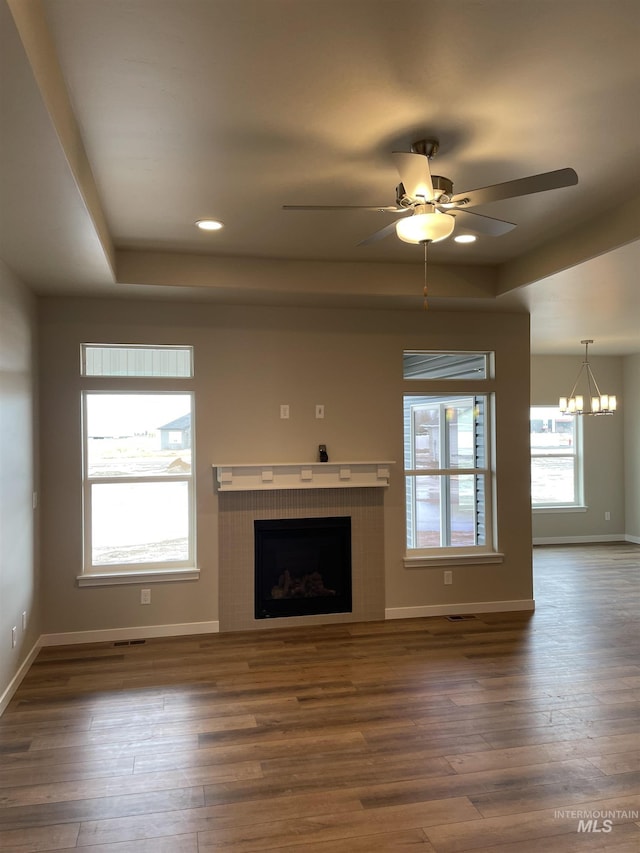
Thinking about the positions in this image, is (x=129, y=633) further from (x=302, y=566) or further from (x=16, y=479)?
(x=16, y=479)

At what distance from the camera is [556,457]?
8711mm

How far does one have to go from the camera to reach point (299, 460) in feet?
16.3

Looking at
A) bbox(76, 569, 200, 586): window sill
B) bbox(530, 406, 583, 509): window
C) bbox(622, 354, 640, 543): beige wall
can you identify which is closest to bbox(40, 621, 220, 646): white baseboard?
bbox(76, 569, 200, 586): window sill

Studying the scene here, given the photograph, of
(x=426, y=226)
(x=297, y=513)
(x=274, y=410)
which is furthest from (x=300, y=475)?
(x=426, y=226)

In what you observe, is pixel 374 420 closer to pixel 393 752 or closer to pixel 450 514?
pixel 450 514

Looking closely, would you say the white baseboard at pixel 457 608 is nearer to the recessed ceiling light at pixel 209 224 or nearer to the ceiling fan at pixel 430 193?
the recessed ceiling light at pixel 209 224

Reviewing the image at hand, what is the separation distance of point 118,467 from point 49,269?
1.61 metres

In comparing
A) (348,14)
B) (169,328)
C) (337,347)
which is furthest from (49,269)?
(348,14)

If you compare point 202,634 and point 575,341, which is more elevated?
point 575,341

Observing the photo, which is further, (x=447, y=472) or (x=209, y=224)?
(x=447, y=472)

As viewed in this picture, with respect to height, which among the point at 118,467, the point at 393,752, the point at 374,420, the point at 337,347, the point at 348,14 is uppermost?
the point at 348,14

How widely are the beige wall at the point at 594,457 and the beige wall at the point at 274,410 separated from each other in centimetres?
338

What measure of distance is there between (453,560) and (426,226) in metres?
3.37

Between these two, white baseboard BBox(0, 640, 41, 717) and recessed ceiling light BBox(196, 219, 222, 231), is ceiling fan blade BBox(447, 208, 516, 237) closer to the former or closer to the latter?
recessed ceiling light BBox(196, 219, 222, 231)
